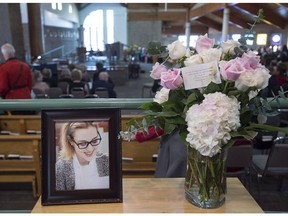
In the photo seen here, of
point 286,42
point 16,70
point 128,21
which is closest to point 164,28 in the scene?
point 128,21

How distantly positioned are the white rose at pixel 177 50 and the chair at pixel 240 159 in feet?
5.02

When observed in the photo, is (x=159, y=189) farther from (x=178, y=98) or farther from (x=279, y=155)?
(x=279, y=155)

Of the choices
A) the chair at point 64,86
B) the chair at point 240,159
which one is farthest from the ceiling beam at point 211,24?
the chair at point 240,159

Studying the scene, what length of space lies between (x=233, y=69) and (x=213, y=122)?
5.5 inches

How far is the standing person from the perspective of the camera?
3525mm

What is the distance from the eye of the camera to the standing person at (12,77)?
3525 mm

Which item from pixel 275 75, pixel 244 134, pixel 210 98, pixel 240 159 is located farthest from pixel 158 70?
pixel 275 75

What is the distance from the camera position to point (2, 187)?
119 inches

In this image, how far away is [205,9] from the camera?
Answer: 14.0 meters

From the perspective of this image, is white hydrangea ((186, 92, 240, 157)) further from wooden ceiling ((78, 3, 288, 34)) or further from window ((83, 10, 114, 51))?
window ((83, 10, 114, 51))

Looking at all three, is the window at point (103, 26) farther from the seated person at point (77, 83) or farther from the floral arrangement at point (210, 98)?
the floral arrangement at point (210, 98)

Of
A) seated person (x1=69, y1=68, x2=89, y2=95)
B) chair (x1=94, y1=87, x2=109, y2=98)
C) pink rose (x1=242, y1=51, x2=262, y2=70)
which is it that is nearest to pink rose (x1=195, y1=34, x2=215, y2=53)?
pink rose (x1=242, y1=51, x2=262, y2=70)

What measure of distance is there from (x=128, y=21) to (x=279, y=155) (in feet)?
55.3

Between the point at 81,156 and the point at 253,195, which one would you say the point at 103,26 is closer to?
the point at 253,195
